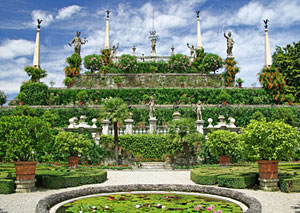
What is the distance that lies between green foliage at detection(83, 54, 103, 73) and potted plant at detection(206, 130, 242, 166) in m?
28.0

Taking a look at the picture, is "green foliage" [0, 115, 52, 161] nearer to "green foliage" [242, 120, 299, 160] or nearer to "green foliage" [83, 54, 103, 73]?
"green foliage" [242, 120, 299, 160]

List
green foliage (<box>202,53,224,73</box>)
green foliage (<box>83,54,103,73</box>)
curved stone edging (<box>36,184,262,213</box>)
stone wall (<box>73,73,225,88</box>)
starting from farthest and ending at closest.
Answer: green foliage (<box>83,54,103,73</box>) < green foliage (<box>202,53,224,73</box>) < stone wall (<box>73,73,225,88</box>) < curved stone edging (<box>36,184,262,213</box>)

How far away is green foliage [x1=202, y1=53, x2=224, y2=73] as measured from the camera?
127ft

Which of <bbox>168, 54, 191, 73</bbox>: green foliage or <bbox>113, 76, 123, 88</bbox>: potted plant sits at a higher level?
<bbox>168, 54, 191, 73</bbox>: green foliage

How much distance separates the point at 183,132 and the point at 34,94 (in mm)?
19842

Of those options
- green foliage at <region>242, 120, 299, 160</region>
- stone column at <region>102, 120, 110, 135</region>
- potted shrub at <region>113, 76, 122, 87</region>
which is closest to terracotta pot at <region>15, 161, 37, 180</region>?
green foliage at <region>242, 120, 299, 160</region>

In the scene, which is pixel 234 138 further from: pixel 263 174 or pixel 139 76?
pixel 139 76

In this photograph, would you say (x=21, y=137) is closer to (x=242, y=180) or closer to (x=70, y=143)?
(x=70, y=143)

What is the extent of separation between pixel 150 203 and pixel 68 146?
878cm

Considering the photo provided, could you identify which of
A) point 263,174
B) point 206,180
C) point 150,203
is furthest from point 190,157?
point 150,203

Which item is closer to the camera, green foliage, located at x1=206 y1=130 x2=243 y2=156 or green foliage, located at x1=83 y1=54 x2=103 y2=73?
green foliage, located at x1=206 y1=130 x2=243 y2=156

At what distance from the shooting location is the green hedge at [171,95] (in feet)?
103

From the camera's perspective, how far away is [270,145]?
33.3 feet

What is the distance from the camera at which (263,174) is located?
10203mm
